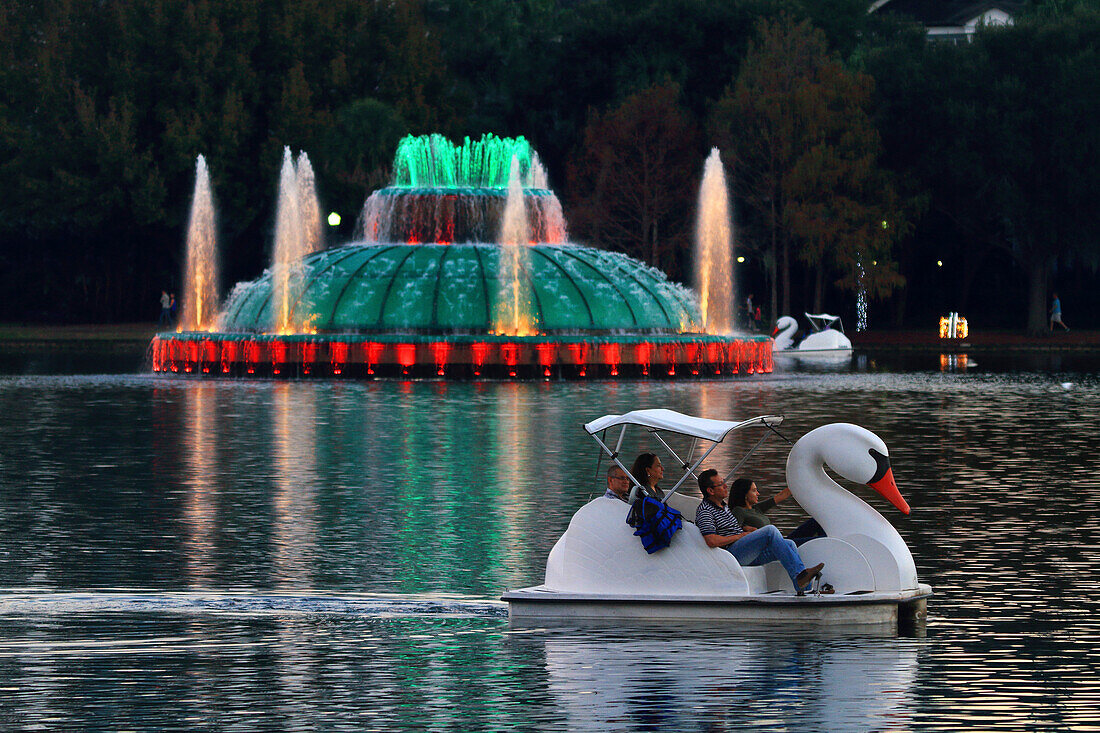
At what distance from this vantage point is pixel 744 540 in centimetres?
1159

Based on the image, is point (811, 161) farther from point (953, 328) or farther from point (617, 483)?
point (617, 483)

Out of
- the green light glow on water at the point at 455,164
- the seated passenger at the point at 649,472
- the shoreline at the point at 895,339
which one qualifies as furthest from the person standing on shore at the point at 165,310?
the seated passenger at the point at 649,472

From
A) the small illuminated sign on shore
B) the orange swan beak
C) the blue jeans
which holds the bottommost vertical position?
the blue jeans

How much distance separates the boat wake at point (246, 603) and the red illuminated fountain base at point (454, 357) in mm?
27711

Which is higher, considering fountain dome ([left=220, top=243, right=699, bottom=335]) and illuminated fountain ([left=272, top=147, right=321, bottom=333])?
illuminated fountain ([left=272, top=147, right=321, bottom=333])

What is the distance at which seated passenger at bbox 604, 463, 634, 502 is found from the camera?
39.5 ft

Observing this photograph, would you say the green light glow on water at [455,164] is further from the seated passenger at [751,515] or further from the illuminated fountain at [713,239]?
the seated passenger at [751,515]

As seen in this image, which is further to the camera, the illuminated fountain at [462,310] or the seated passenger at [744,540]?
the illuminated fountain at [462,310]

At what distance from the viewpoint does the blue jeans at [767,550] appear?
11.4 meters

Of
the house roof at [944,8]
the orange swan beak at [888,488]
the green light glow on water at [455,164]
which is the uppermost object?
the house roof at [944,8]

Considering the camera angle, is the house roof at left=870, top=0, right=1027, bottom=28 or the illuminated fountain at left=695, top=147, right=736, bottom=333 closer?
the illuminated fountain at left=695, top=147, right=736, bottom=333

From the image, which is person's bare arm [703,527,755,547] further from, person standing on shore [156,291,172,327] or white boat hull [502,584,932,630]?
person standing on shore [156,291,172,327]

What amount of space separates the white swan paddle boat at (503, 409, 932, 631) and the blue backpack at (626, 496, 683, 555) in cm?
6

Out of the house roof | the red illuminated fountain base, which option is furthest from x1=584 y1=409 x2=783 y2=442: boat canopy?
the house roof
